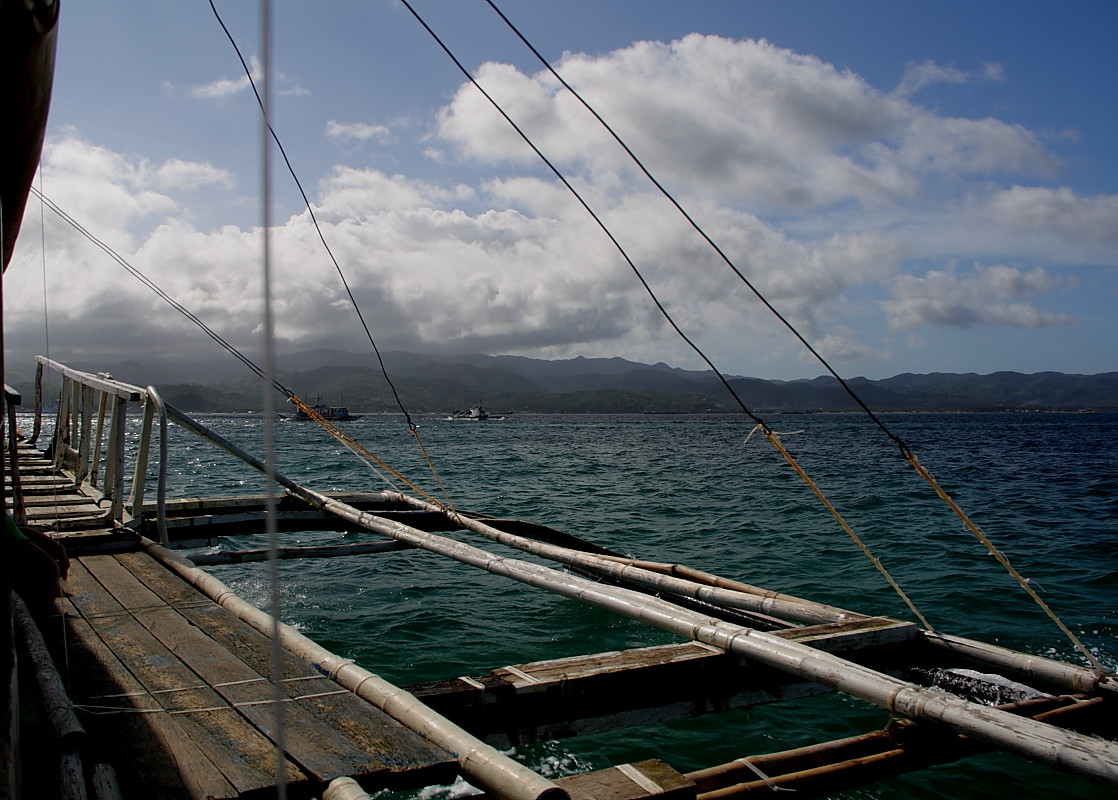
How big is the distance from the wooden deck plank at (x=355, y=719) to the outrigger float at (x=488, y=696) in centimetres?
1

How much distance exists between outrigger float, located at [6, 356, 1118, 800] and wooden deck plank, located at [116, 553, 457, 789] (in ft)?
0.04

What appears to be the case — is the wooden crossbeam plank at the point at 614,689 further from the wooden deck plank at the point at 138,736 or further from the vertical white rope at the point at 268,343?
the vertical white rope at the point at 268,343

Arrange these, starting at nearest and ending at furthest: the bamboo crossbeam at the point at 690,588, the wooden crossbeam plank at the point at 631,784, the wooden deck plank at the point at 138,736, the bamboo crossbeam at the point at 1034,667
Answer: the wooden deck plank at the point at 138,736 → the wooden crossbeam plank at the point at 631,784 → the bamboo crossbeam at the point at 1034,667 → the bamboo crossbeam at the point at 690,588

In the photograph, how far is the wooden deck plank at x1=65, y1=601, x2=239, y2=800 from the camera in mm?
3307

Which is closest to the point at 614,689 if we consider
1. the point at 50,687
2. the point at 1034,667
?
the point at 1034,667

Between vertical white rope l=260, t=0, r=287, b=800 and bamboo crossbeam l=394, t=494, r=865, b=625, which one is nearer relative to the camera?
vertical white rope l=260, t=0, r=287, b=800

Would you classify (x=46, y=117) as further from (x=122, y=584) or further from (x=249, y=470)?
(x=249, y=470)

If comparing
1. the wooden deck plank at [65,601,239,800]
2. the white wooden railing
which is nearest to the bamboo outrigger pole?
the white wooden railing

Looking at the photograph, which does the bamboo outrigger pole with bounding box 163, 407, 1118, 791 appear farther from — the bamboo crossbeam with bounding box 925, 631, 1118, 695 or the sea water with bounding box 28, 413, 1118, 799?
the sea water with bounding box 28, 413, 1118, 799

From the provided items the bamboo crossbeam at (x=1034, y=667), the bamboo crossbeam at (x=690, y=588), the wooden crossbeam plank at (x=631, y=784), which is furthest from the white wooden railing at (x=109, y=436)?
the bamboo crossbeam at (x=1034, y=667)

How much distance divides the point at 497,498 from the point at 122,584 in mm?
20217

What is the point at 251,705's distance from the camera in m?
4.14

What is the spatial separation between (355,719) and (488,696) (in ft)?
4.31

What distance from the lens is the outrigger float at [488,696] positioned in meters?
3.53
